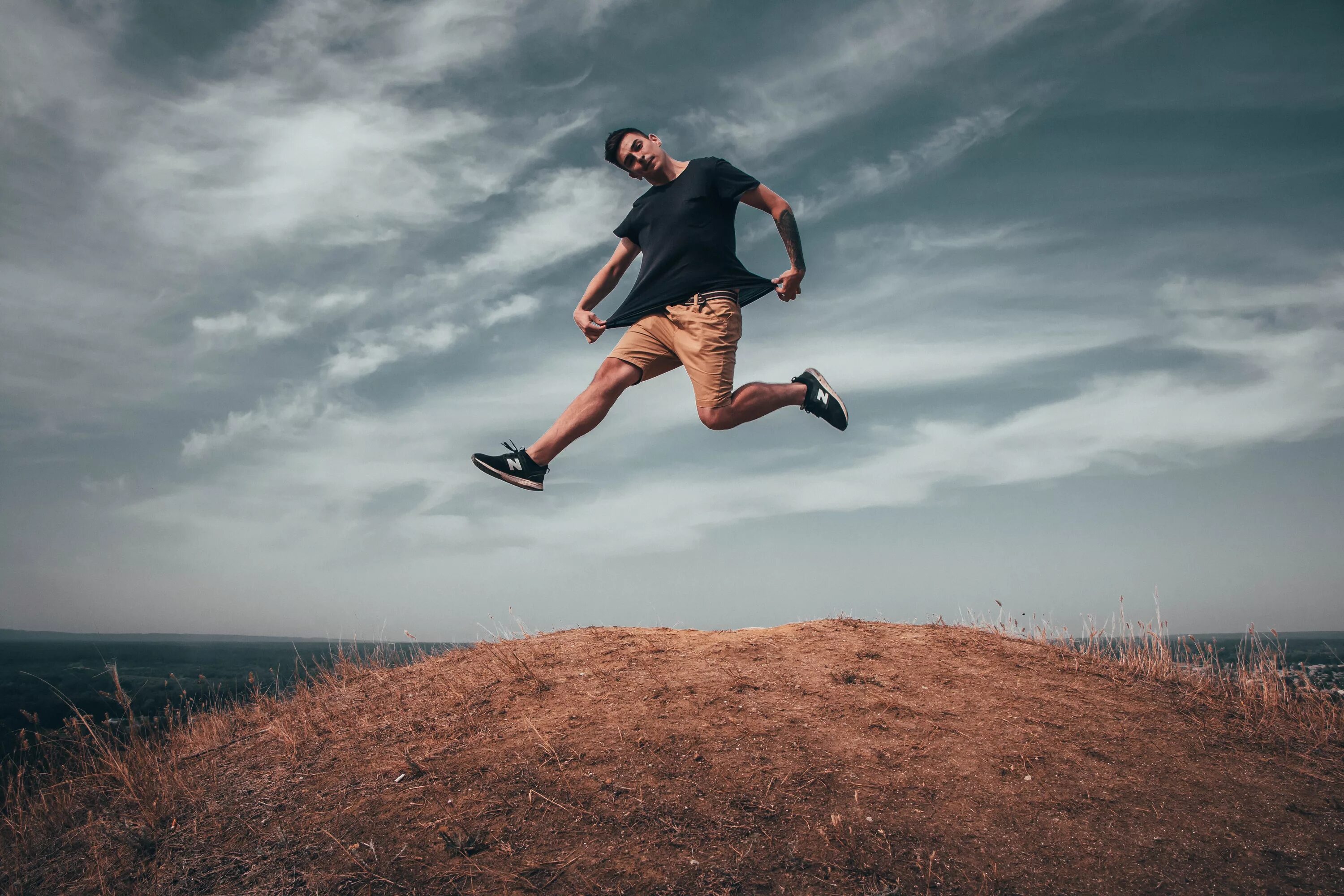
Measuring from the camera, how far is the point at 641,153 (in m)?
4.63

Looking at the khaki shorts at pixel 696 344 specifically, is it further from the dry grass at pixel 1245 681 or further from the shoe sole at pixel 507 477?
the dry grass at pixel 1245 681

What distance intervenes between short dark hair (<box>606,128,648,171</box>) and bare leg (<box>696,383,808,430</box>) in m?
1.68

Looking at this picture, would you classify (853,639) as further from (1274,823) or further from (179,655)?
(179,655)

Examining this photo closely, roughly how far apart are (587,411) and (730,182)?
1731 mm

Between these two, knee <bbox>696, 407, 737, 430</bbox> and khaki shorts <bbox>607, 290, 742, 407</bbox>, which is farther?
knee <bbox>696, 407, 737, 430</bbox>

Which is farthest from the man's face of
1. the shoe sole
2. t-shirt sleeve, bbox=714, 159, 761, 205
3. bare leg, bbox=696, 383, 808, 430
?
the shoe sole

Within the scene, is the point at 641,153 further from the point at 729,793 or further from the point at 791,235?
the point at 729,793

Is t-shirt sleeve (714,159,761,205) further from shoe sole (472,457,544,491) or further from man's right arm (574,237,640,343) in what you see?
shoe sole (472,457,544,491)

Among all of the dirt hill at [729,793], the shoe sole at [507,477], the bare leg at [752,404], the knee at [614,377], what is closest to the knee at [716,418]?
the bare leg at [752,404]

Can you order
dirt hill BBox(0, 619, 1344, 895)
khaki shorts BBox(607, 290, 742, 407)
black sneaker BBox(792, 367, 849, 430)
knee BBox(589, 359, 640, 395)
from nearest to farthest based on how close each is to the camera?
dirt hill BBox(0, 619, 1344, 895)
khaki shorts BBox(607, 290, 742, 407)
knee BBox(589, 359, 640, 395)
black sneaker BBox(792, 367, 849, 430)

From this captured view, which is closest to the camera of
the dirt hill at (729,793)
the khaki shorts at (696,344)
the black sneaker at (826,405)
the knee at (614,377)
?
the dirt hill at (729,793)

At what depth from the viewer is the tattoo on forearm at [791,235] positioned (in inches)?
187

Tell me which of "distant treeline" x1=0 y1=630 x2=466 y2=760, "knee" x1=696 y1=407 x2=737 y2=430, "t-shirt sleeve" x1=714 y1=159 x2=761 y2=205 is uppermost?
"t-shirt sleeve" x1=714 y1=159 x2=761 y2=205

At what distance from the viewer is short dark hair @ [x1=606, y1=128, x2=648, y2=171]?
15.2 feet
